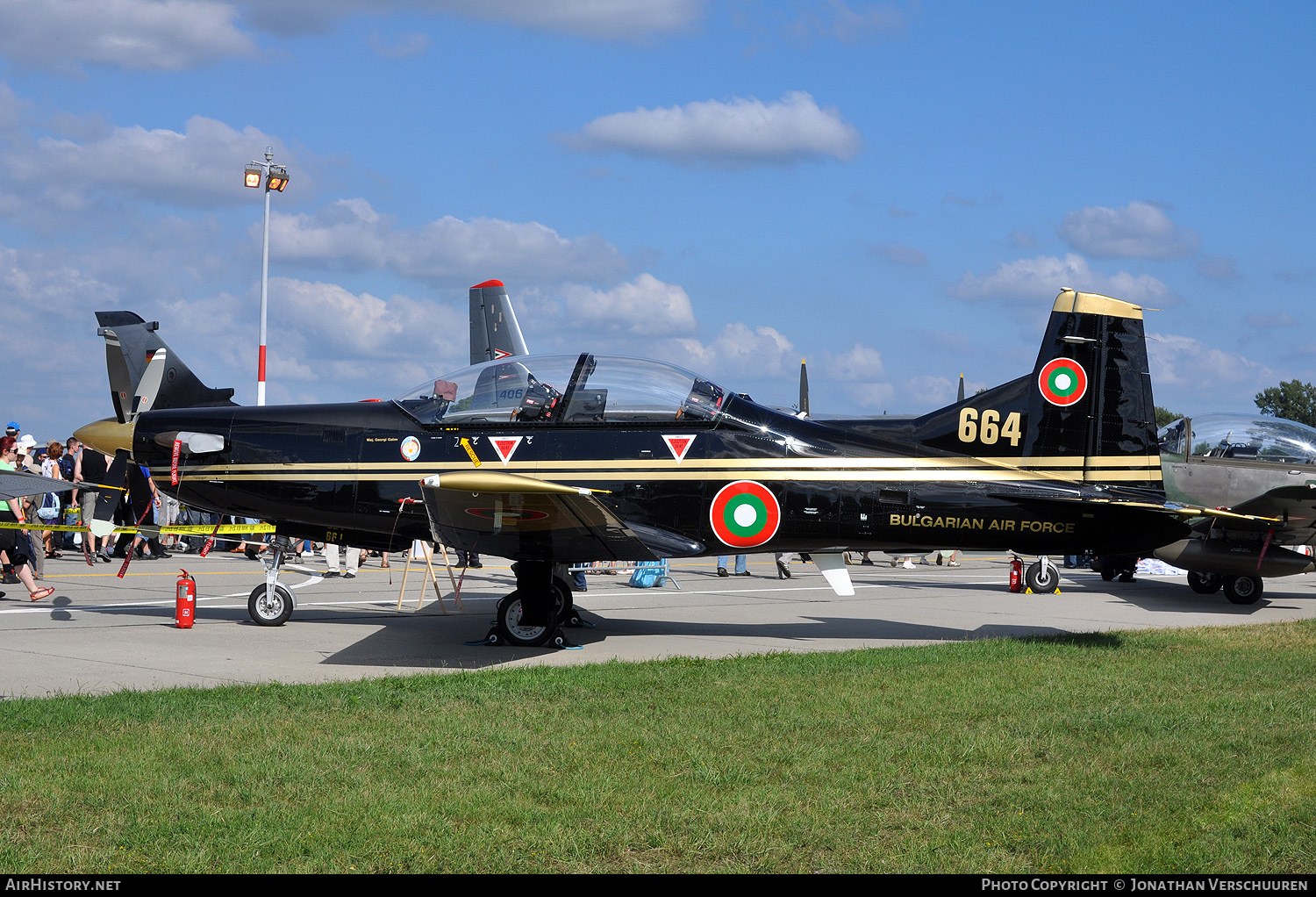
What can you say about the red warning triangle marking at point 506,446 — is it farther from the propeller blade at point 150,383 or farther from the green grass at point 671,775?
the propeller blade at point 150,383

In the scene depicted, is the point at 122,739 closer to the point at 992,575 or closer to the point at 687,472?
the point at 687,472

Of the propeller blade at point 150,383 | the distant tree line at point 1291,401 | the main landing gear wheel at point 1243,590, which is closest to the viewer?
the propeller blade at point 150,383

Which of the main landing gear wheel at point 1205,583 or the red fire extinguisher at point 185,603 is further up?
the red fire extinguisher at point 185,603

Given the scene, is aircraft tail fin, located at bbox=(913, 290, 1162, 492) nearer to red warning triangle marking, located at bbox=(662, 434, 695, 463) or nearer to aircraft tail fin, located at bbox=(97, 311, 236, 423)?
red warning triangle marking, located at bbox=(662, 434, 695, 463)

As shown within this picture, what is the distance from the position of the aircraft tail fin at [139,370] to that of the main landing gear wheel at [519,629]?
4.21 meters

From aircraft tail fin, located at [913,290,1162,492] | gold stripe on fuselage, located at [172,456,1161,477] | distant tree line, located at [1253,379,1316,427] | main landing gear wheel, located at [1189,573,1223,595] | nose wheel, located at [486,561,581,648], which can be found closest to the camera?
gold stripe on fuselage, located at [172,456,1161,477]

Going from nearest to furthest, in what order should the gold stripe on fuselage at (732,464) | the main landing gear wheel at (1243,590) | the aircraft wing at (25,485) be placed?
1. the aircraft wing at (25,485)
2. the gold stripe on fuselage at (732,464)
3. the main landing gear wheel at (1243,590)

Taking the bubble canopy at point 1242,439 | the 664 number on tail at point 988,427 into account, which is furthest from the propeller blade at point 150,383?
the bubble canopy at point 1242,439

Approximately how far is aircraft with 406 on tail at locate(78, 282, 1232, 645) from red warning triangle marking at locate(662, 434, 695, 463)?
0.05 feet

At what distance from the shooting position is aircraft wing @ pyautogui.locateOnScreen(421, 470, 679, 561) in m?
7.69

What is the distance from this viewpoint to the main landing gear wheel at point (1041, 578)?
16141 millimetres

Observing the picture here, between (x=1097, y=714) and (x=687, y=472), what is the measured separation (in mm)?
4091

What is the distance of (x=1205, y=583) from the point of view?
16.0 m

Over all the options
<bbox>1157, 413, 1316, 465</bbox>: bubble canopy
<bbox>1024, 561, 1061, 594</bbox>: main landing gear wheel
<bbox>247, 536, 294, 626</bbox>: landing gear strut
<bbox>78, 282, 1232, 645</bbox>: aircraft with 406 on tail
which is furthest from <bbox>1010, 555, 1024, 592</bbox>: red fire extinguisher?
<bbox>247, 536, 294, 626</bbox>: landing gear strut
